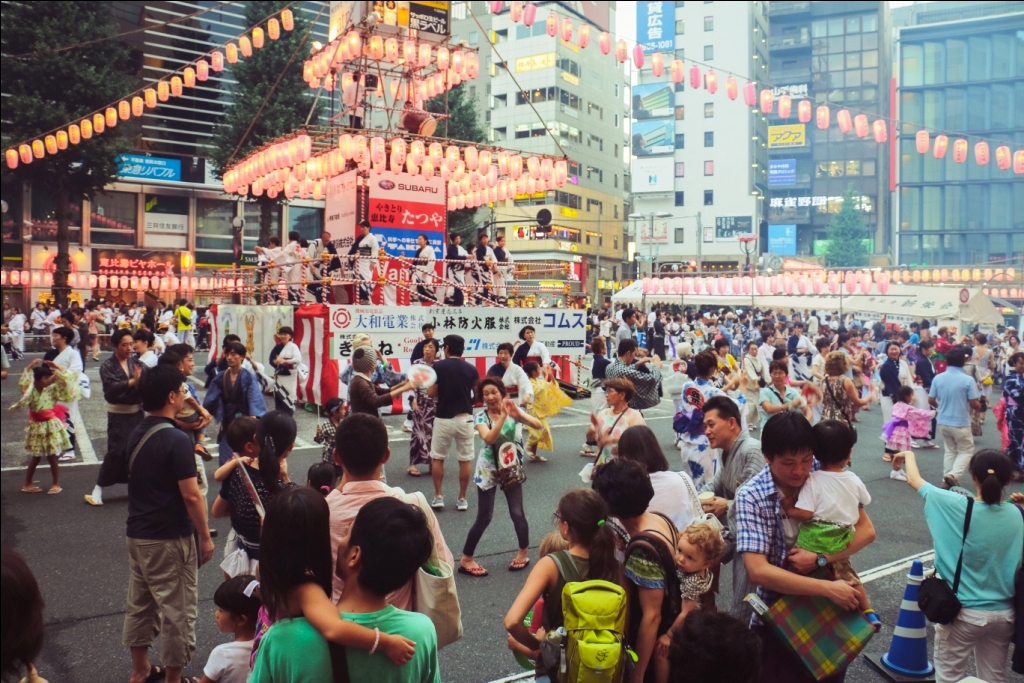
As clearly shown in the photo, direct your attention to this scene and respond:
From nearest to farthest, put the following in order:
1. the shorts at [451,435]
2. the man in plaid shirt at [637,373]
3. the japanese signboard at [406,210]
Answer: the shorts at [451,435] < the man in plaid shirt at [637,373] < the japanese signboard at [406,210]

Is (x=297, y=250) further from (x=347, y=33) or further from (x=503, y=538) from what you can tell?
(x=503, y=538)

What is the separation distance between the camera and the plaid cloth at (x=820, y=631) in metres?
2.66

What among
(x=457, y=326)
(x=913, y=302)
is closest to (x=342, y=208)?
(x=457, y=326)

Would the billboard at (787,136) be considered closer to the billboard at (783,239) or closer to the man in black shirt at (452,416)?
the billboard at (783,239)

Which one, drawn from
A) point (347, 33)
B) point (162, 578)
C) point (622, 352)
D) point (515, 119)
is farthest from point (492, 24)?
point (162, 578)

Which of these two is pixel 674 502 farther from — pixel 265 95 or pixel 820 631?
pixel 265 95

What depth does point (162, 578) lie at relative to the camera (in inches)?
155

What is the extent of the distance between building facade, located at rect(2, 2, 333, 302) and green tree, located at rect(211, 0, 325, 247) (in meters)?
8.04

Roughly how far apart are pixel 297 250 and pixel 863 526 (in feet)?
54.4

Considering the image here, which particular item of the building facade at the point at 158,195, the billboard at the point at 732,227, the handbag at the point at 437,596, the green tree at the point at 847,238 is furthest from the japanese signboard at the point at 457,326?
the green tree at the point at 847,238

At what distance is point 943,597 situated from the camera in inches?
139

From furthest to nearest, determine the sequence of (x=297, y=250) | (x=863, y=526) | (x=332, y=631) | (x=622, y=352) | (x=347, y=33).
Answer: (x=347, y=33)
(x=297, y=250)
(x=622, y=352)
(x=863, y=526)
(x=332, y=631)

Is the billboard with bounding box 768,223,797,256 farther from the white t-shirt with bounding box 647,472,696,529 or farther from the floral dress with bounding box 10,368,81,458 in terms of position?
the white t-shirt with bounding box 647,472,696,529

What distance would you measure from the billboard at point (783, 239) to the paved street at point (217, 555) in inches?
2618
